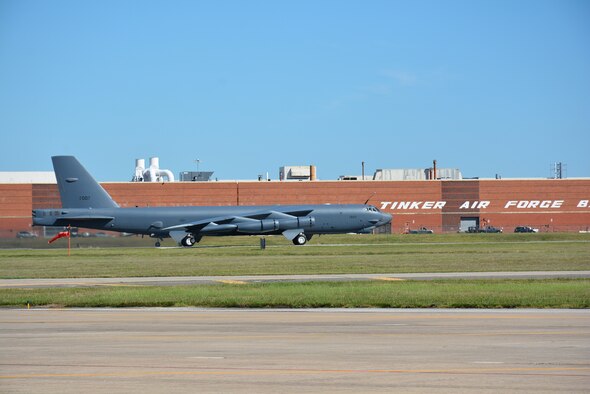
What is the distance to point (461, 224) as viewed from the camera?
131750 mm

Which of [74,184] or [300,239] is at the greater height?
[74,184]

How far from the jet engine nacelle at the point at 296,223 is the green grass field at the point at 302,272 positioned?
556 cm

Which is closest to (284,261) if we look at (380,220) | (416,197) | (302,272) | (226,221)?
(302,272)

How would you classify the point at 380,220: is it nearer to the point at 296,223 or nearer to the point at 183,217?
the point at 296,223

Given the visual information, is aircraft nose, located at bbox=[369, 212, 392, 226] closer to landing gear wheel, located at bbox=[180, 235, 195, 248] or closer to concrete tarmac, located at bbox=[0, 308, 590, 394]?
landing gear wheel, located at bbox=[180, 235, 195, 248]

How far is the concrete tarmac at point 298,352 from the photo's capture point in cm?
1341

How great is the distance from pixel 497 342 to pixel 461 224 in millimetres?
115482

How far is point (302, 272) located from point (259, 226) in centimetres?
3572

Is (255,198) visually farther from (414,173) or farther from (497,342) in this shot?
(497,342)

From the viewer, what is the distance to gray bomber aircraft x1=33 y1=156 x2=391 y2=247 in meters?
76.9

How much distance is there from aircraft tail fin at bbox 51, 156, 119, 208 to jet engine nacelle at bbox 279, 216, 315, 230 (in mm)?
14680

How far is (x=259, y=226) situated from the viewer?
3115 inches

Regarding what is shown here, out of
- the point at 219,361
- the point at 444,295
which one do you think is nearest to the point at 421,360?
the point at 219,361

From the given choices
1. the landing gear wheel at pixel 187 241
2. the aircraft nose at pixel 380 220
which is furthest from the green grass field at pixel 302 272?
the aircraft nose at pixel 380 220
